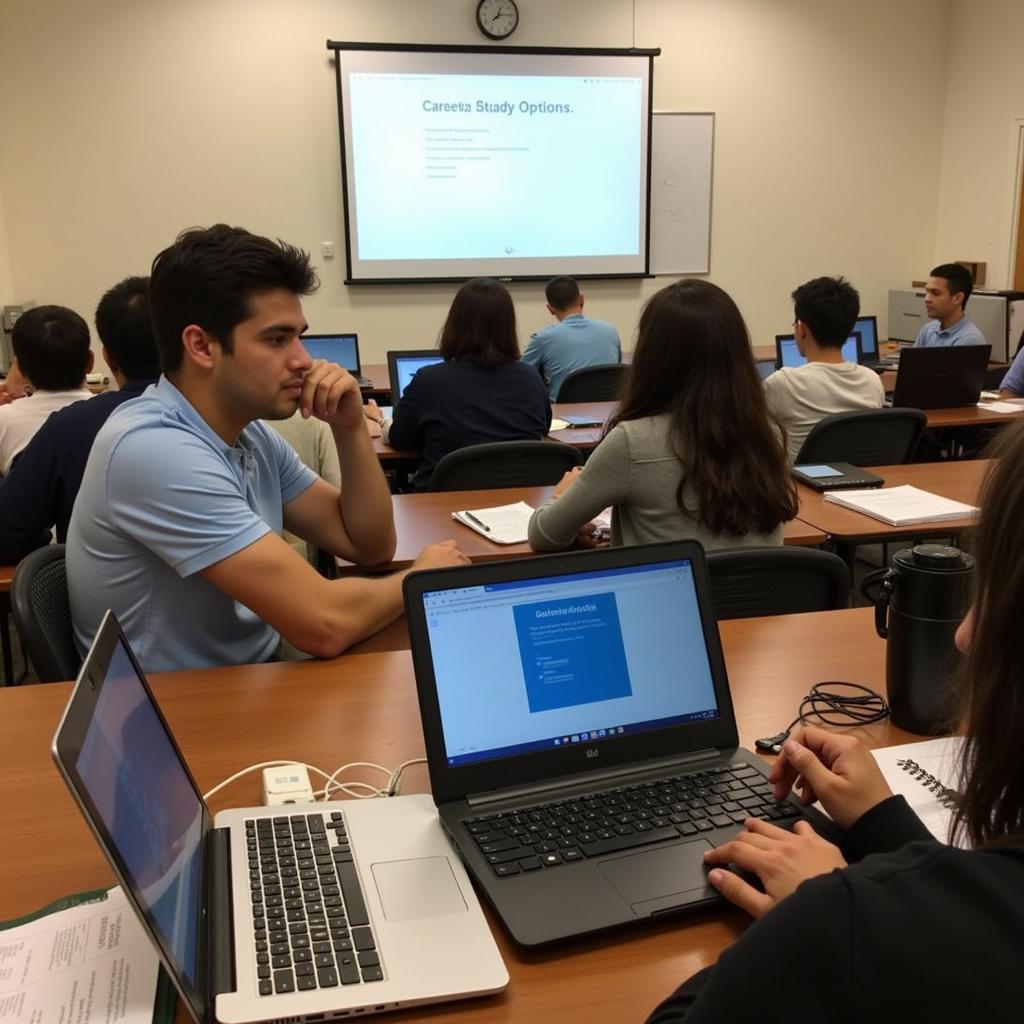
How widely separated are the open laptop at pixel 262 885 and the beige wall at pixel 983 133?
23.5 ft

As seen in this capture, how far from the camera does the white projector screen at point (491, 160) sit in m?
6.40

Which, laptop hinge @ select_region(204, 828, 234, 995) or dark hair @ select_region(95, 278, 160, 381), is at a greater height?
dark hair @ select_region(95, 278, 160, 381)

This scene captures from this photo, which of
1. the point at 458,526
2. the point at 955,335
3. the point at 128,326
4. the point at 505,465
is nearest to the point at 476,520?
the point at 458,526

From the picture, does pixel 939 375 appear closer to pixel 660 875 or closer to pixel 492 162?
pixel 492 162

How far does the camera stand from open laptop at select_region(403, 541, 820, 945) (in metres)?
1.04

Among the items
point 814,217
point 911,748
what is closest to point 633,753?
point 911,748

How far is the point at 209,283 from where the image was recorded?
1.76 meters

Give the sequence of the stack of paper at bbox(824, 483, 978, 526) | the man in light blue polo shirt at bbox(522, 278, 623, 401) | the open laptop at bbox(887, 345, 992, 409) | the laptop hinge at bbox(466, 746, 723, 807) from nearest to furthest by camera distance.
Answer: the laptop hinge at bbox(466, 746, 723, 807) → the stack of paper at bbox(824, 483, 978, 526) → the open laptop at bbox(887, 345, 992, 409) → the man in light blue polo shirt at bbox(522, 278, 623, 401)

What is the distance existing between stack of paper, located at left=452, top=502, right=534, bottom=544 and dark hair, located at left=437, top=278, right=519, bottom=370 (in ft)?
3.44

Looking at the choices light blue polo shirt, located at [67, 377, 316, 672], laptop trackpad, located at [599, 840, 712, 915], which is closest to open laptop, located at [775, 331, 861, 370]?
light blue polo shirt, located at [67, 377, 316, 672]

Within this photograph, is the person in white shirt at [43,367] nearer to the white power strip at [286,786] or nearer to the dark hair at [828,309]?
the white power strip at [286,786]

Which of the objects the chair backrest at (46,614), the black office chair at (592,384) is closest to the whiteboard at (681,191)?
the black office chair at (592,384)

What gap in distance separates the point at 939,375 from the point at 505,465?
2.29m

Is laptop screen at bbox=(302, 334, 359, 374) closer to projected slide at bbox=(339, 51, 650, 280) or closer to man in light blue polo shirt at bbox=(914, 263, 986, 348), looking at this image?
projected slide at bbox=(339, 51, 650, 280)
